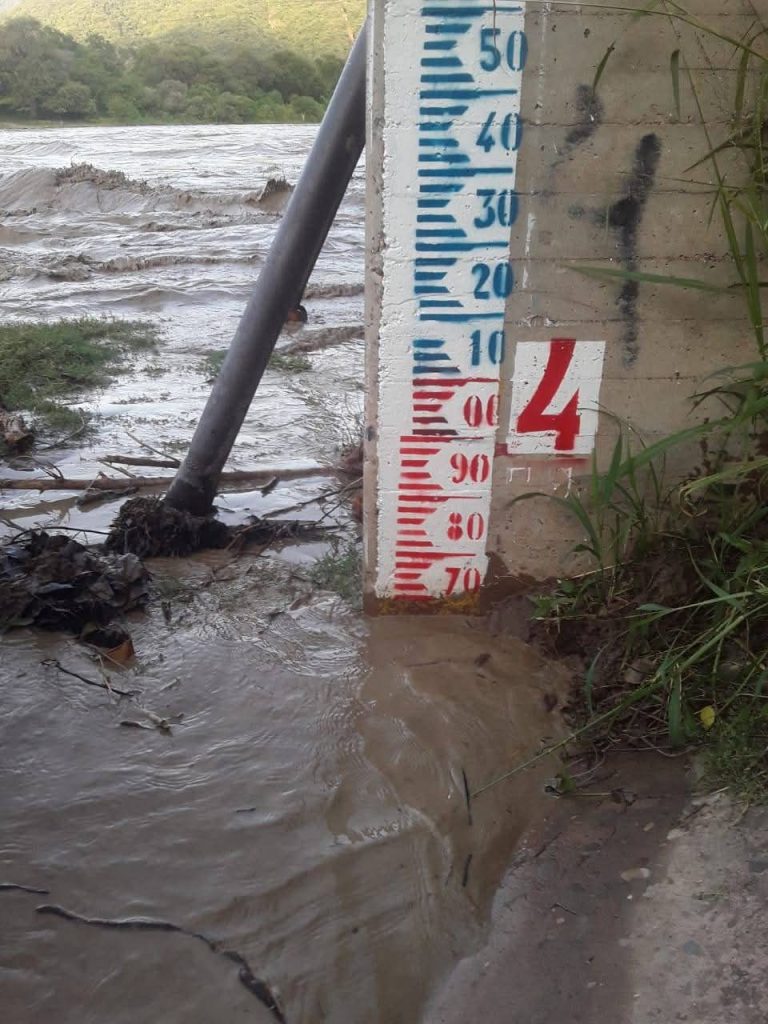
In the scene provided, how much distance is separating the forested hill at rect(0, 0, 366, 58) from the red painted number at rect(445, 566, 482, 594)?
46839 millimetres

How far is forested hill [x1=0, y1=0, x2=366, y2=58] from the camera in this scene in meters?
48.2


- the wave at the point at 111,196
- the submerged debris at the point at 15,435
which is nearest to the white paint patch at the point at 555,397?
the submerged debris at the point at 15,435

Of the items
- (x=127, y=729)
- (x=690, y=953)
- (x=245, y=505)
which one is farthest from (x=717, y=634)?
(x=245, y=505)

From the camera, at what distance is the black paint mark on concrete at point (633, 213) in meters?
2.85

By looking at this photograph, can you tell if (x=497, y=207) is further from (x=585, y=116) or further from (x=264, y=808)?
(x=264, y=808)

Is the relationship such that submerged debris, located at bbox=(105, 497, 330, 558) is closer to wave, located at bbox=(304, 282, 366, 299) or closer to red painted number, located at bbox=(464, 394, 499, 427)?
red painted number, located at bbox=(464, 394, 499, 427)

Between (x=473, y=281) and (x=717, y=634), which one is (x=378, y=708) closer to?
(x=717, y=634)

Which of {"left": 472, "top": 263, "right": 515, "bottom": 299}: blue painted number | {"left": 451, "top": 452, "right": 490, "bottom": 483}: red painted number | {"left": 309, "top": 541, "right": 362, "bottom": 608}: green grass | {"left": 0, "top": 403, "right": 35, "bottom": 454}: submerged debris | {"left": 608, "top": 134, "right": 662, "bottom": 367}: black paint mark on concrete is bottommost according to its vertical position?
{"left": 309, "top": 541, "right": 362, "bottom": 608}: green grass

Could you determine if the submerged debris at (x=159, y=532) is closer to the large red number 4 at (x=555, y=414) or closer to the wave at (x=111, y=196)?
the large red number 4 at (x=555, y=414)

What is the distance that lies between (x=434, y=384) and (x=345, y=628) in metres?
0.95

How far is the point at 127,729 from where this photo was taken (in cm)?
301

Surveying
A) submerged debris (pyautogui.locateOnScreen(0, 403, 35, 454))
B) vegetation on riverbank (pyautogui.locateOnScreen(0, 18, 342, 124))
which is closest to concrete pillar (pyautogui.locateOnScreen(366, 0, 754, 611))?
submerged debris (pyautogui.locateOnScreen(0, 403, 35, 454))

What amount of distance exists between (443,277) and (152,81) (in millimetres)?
43021

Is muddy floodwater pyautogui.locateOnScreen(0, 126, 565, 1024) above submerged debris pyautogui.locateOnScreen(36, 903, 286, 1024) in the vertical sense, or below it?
above
